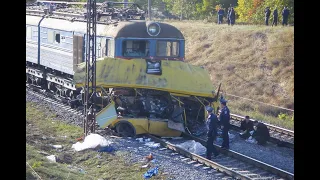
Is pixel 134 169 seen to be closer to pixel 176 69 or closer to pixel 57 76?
pixel 176 69

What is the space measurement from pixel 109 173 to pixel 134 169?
0.52m

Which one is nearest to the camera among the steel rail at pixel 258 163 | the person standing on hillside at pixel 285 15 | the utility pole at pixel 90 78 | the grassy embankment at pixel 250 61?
the steel rail at pixel 258 163

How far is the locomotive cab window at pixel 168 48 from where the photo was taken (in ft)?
50.6

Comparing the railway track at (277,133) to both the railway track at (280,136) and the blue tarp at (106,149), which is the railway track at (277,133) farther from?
the blue tarp at (106,149)

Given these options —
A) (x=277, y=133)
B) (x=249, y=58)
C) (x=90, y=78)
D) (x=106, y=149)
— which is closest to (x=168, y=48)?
(x=90, y=78)

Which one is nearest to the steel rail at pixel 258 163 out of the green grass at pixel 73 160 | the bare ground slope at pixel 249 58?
the green grass at pixel 73 160

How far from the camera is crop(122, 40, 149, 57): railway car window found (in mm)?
15148

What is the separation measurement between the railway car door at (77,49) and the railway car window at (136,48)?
2.29 meters

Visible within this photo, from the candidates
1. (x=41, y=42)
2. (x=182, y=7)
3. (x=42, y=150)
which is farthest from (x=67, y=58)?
(x=182, y=7)

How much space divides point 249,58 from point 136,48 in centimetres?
1264

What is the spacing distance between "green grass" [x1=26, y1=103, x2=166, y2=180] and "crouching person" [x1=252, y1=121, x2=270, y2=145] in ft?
11.9

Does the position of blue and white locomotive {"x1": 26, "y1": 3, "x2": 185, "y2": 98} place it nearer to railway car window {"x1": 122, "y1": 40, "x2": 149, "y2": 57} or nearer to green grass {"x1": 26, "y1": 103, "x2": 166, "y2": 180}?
railway car window {"x1": 122, "y1": 40, "x2": 149, "y2": 57}

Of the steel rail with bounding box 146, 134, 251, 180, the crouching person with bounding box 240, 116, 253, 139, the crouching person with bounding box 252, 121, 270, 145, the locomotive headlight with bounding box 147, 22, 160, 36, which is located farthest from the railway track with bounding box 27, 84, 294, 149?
the locomotive headlight with bounding box 147, 22, 160, 36

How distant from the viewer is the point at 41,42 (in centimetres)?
2081
